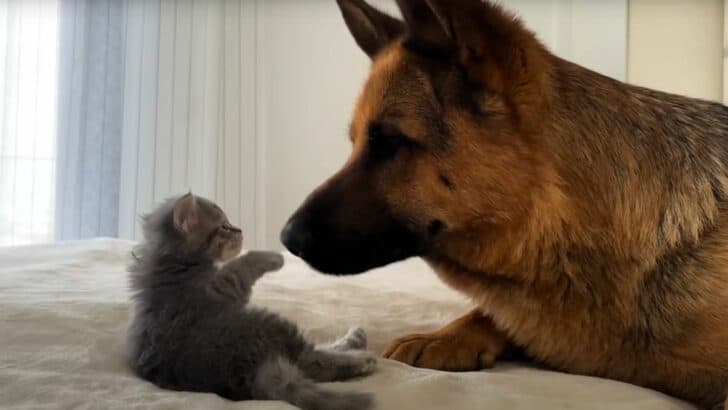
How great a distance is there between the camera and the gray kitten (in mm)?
754

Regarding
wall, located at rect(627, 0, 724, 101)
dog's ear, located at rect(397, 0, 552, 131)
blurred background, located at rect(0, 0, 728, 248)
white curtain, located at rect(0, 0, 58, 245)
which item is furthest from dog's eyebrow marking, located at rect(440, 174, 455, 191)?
white curtain, located at rect(0, 0, 58, 245)

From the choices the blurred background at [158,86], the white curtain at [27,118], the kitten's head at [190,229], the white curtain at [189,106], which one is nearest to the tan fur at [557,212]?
the kitten's head at [190,229]

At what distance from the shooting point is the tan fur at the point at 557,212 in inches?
37.1

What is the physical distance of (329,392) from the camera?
28.2 inches

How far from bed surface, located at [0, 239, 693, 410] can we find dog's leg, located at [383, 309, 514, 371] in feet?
0.13

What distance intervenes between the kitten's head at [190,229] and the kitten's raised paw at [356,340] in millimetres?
216

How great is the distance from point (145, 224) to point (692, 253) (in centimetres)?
78

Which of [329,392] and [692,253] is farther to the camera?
[692,253]

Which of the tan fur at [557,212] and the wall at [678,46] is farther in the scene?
the wall at [678,46]

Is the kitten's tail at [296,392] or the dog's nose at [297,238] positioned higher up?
the dog's nose at [297,238]

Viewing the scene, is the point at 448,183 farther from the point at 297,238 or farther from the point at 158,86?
the point at 158,86

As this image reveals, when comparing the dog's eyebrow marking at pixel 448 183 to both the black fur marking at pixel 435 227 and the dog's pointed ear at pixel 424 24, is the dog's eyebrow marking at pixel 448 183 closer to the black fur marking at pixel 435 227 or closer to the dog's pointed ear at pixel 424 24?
the black fur marking at pixel 435 227

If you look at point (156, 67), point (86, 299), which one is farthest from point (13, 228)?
point (86, 299)

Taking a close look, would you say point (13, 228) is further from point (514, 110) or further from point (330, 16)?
point (514, 110)
